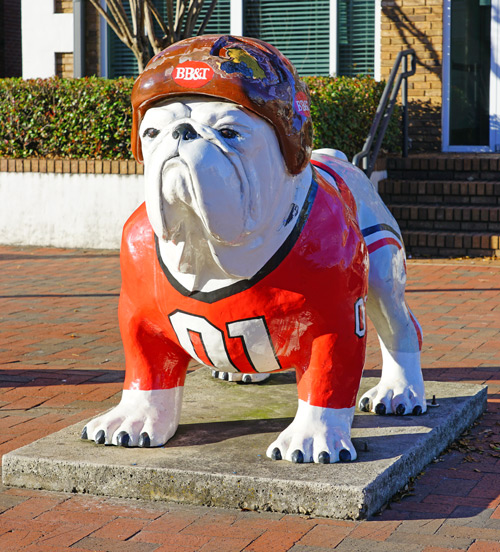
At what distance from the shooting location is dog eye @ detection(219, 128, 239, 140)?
317cm

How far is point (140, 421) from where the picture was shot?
382cm

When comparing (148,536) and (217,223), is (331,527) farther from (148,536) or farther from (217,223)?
(217,223)

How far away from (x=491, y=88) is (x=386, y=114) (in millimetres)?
2381

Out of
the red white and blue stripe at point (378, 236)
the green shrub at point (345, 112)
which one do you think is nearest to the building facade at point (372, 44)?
the green shrub at point (345, 112)

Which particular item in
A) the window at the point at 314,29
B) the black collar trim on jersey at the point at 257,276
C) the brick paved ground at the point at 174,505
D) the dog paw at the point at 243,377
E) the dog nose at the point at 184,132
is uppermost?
the window at the point at 314,29

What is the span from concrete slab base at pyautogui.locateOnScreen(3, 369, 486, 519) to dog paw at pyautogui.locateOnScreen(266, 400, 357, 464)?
40 mm

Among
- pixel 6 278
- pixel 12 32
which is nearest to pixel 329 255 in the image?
pixel 6 278

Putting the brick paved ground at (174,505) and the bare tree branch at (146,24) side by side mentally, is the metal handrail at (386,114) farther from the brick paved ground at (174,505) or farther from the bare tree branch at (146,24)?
the bare tree branch at (146,24)

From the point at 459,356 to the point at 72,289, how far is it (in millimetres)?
4135

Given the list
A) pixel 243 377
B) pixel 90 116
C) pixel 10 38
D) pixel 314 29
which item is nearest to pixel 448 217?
pixel 314 29

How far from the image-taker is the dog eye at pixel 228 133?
3.17m

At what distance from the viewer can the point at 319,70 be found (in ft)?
45.6

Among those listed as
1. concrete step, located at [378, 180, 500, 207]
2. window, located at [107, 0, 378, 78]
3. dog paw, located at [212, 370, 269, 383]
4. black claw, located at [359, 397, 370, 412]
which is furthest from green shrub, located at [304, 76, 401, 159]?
black claw, located at [359, 397, 370, 412]

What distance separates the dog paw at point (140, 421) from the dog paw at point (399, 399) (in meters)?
0.99
